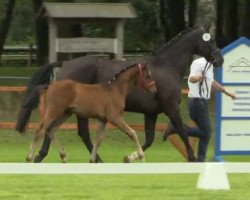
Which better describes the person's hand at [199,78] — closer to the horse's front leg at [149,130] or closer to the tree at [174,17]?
the horse's front leg at [149,130]

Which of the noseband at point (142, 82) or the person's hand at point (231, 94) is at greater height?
the noseband at point (142, 82)

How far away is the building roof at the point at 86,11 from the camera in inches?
894

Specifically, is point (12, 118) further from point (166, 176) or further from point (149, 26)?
point (149, 26)

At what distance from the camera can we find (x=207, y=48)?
1517cm

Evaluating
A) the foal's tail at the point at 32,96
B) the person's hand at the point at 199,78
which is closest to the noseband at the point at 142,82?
the person's hand at the point at 199,78

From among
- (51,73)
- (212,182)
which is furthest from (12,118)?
(212,182)

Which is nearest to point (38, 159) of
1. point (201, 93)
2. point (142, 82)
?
point (142, 82)

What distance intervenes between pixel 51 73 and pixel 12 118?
824 centimetres

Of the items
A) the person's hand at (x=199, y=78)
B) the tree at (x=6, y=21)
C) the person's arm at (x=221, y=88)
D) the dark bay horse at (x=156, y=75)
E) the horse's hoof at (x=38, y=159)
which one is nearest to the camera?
the person's hand at (x=199, y=78)

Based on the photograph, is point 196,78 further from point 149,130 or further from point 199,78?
point 149,130

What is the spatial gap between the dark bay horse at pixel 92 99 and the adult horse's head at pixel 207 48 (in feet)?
3.59

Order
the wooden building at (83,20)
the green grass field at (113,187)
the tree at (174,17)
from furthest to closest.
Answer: the tree at (174,17)
the wooden building at (83,20)
the green grass field at (113,187)

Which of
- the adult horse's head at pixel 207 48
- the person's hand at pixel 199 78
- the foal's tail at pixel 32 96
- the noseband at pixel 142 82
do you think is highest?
the adult horse's head at pixel 207 48

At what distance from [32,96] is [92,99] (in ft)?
3.60
